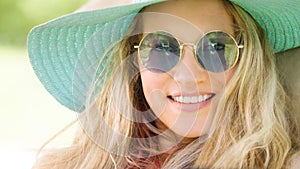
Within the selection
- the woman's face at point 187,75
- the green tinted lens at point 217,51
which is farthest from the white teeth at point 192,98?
the green tinted lens at point 217,51

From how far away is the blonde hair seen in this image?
2055mm

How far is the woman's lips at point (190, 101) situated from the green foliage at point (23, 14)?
3334 millimetres

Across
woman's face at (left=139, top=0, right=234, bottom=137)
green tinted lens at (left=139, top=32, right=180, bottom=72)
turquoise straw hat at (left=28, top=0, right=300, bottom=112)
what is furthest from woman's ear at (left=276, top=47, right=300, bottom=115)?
green tinted lens at (left=139, top=32, right=180, bottom=72)

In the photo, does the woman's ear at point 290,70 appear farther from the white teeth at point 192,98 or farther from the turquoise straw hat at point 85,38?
the white teeth at point 192,98

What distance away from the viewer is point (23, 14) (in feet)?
19.7

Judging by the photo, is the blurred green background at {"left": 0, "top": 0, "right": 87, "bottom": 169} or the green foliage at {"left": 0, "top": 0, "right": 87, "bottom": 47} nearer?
the blurred green background at {"left": 0, "top": 0, "right": 87, "bottom": 169}

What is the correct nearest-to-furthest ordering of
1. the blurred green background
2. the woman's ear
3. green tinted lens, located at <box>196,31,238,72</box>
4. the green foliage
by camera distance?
green tinted lens, located at <box>196,31,238,72</box>
the woman's ear
the blurred green background
the green foliage

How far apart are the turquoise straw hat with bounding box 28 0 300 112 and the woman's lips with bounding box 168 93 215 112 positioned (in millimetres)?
242

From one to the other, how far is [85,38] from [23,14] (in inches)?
150

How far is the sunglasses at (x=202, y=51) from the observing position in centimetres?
203

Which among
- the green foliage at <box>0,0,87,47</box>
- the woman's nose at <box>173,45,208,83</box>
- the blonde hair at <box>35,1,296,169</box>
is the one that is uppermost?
the green foliage at <box>0,0,87,47</box>

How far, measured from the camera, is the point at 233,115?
2133 mm

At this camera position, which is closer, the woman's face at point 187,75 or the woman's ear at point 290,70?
the woman's face at point 187,75

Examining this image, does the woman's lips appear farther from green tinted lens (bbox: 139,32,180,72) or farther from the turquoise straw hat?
the turquoise straw hat
